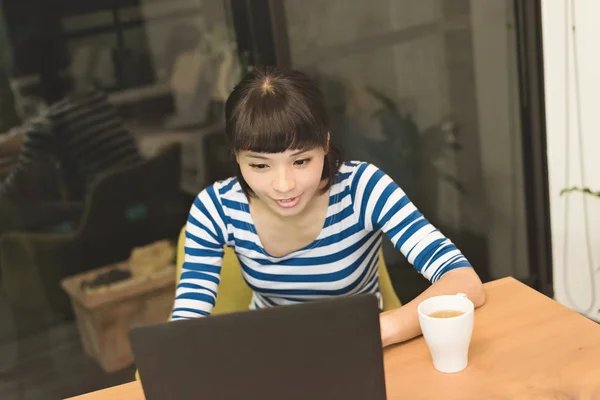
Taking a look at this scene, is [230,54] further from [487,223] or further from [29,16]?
[487,223]

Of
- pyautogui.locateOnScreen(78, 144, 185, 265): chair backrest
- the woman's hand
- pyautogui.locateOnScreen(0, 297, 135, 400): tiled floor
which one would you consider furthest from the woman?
pyautogui.locateOnScreen(0, 297, 135, 400): tiled floor

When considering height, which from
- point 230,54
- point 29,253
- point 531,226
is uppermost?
point 230,54

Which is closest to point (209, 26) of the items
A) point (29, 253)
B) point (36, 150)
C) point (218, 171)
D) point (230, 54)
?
point (230, 54)

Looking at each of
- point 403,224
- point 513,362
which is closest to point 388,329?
point 513,362

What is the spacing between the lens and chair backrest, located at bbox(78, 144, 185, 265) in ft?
7.16

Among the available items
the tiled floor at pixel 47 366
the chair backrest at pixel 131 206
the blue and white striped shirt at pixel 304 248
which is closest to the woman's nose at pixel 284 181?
the blue and white striped shirt at pixel 304 248

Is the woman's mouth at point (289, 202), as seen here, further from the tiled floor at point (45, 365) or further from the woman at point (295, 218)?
the tiled floor at point (45, 365)

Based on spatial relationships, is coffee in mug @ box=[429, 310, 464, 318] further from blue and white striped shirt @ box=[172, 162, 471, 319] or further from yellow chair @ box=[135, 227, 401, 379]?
yellow chair @ box=[135, 227, 401, 379]

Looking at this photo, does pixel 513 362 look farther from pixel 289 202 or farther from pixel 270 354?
pixel 289 202

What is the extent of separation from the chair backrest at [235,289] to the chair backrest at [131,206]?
723 mm

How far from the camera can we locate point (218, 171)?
89.7 inches

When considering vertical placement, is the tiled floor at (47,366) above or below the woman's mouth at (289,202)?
below

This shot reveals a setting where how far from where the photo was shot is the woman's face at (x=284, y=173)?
123cm

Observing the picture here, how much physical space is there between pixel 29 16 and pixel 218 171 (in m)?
0.73
